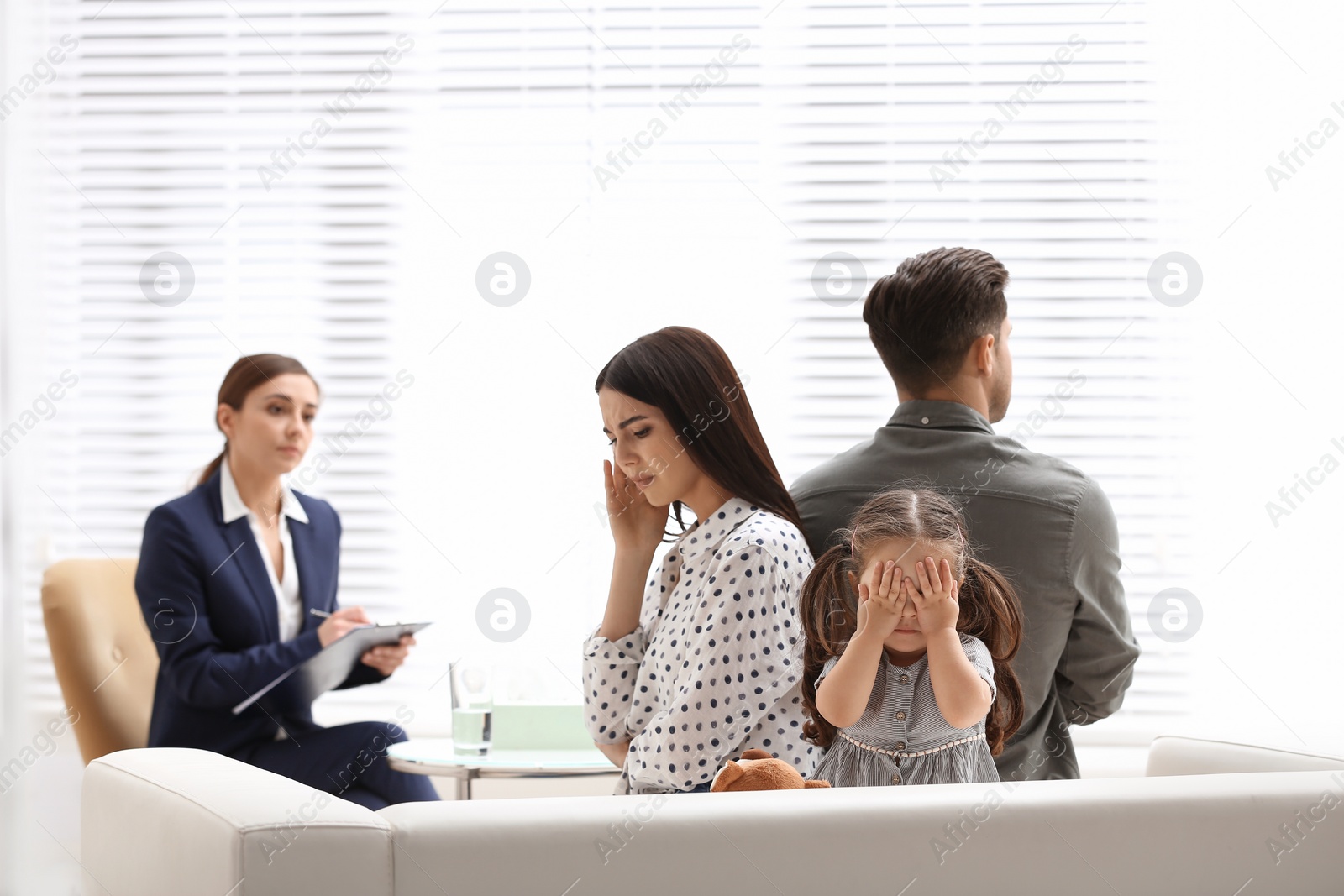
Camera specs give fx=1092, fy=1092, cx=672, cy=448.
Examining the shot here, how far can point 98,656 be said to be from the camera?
2.58 metres

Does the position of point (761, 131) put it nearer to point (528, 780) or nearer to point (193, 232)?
point (193, 232)

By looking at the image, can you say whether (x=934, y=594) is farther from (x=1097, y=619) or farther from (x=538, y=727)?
(x=538, y=727)

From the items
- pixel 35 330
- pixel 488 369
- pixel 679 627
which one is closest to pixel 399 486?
pixel 488 369

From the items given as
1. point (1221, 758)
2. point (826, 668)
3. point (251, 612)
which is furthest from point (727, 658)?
point (251, 612)

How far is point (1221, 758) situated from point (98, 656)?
2.37 meters

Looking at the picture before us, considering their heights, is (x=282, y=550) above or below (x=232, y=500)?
below

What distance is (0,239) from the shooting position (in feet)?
10.5

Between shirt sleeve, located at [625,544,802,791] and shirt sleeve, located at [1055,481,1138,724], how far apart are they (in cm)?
45

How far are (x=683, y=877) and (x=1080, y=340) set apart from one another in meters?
2.48

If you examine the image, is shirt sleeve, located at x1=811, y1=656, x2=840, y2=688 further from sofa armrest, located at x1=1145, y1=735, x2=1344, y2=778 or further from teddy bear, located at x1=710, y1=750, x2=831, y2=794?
sofa armrest, located at x1=1145, y1=735, x2=1344, y2=778

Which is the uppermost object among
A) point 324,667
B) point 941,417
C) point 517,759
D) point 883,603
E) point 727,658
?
point 941,417

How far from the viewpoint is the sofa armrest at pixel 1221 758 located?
1434mm

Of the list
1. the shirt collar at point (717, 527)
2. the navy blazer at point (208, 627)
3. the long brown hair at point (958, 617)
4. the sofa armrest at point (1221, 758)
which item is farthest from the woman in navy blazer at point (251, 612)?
the sofa armrest at point (1221, 758)

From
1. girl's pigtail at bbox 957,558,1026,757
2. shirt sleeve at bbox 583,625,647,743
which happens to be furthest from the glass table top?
girl's pigtail at bbox 957,558,1026,757
